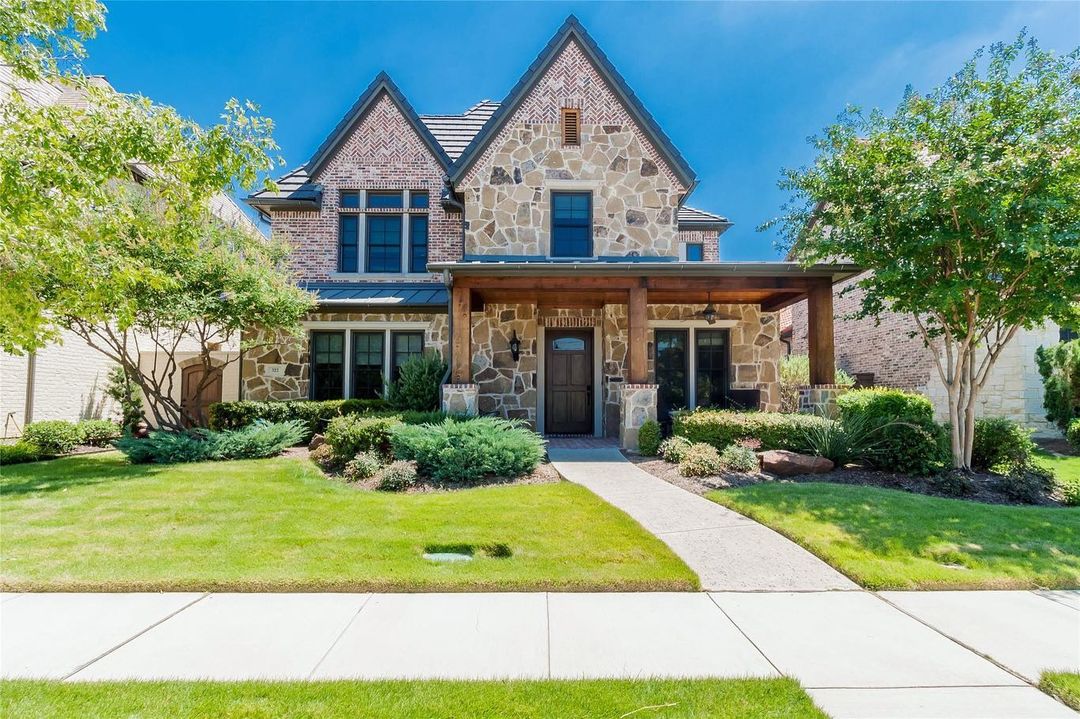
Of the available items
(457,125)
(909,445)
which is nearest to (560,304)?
(457,125)

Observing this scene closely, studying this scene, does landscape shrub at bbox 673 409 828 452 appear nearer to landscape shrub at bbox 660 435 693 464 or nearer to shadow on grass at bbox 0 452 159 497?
landscape shrub at bbox 660 435 693 464

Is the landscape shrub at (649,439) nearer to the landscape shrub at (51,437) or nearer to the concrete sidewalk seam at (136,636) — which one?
the concrete sidewalk seam at (136,636)

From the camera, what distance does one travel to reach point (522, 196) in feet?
40.0

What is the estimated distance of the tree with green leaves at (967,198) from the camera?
6.85 m

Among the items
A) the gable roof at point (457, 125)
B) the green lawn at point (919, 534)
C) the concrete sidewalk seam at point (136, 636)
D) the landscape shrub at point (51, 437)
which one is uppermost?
the gable roof at point (457, 125)

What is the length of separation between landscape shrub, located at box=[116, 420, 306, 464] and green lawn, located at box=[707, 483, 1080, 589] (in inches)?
327

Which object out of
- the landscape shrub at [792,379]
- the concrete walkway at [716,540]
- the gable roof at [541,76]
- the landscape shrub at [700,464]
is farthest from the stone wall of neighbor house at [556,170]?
the concrete walkway at [716,540]

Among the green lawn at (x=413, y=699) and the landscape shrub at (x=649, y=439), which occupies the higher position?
the landscape shrub at (x=649, y=439)

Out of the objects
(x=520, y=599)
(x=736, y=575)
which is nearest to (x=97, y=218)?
(x=520, y=599)

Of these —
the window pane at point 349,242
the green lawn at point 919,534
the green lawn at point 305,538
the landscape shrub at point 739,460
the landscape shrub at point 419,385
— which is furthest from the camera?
the window pane at point 349,242

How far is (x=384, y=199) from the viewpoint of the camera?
13656 millimetres

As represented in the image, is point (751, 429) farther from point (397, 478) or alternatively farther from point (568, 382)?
point (397, 478)

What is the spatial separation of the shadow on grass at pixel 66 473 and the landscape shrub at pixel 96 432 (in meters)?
1.85

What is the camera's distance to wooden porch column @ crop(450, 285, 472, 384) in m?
9.95
